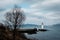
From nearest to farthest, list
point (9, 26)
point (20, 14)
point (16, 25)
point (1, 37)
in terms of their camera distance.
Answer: point (1, 37)
point (16, 25)
point (20, 14)
point (9, 26)

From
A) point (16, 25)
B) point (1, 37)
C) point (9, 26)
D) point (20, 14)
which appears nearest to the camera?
point (1, 37)

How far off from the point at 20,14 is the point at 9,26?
7.18m

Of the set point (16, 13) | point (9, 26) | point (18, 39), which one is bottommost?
point (18, 39)

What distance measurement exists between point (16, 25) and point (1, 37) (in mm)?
5354

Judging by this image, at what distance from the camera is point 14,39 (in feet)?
126

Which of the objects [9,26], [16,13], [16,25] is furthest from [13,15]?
[9,26]

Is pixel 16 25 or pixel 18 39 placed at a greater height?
pixel 16 25

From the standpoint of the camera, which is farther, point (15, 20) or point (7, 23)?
point (7, 23)

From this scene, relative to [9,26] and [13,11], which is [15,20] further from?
[9,26]

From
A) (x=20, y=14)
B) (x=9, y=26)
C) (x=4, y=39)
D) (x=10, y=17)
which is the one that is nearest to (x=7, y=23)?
(x=9, y=26)

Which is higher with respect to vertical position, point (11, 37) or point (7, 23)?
point (7, 23)

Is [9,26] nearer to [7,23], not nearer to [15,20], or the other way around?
[7,23]

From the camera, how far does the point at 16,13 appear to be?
40250mm

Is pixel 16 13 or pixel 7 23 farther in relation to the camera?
pixel 7 23
